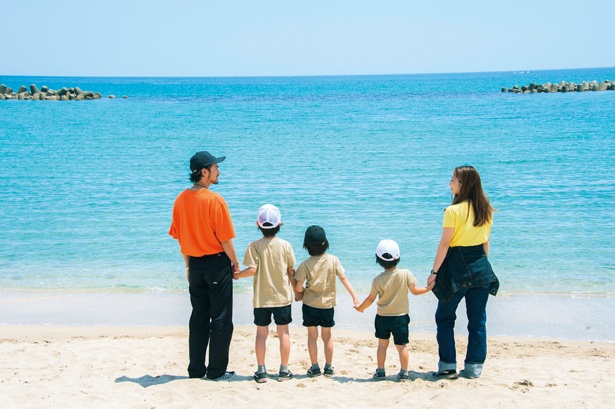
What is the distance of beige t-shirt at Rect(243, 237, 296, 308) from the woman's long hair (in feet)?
4.89

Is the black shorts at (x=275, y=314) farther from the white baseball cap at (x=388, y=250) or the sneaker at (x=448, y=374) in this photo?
the sneaker at (x=448, y=374)

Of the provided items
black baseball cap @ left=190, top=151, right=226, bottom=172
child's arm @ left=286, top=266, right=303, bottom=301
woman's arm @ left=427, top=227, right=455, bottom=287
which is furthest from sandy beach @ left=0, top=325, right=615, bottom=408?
black baseball cap @ left=190, top=151, right=226, bottom=172

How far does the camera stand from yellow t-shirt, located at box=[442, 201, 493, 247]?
5105 millimetres

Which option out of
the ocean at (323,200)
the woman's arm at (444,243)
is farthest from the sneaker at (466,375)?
the ocean at (323,200)

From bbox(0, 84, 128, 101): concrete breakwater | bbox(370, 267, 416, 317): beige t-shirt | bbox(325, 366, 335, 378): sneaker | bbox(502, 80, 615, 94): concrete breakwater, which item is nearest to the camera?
bbox(370, 267, 416, 317): beige t-shirt

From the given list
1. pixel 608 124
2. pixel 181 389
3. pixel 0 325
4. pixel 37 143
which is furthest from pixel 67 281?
pixel 608 124

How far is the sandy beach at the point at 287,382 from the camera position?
16.7ft

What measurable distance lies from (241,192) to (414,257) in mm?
7730

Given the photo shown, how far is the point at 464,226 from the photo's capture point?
514cm

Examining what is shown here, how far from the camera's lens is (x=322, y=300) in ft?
17.5

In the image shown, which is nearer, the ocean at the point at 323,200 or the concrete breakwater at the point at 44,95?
the ocean at the point at 323,200

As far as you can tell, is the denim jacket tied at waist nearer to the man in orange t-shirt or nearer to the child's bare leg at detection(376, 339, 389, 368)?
the child's bare leg at detection(376, 339, 389, 368)

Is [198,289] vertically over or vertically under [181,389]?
over

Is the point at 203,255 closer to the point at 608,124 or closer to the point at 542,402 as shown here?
the point at 542,402
